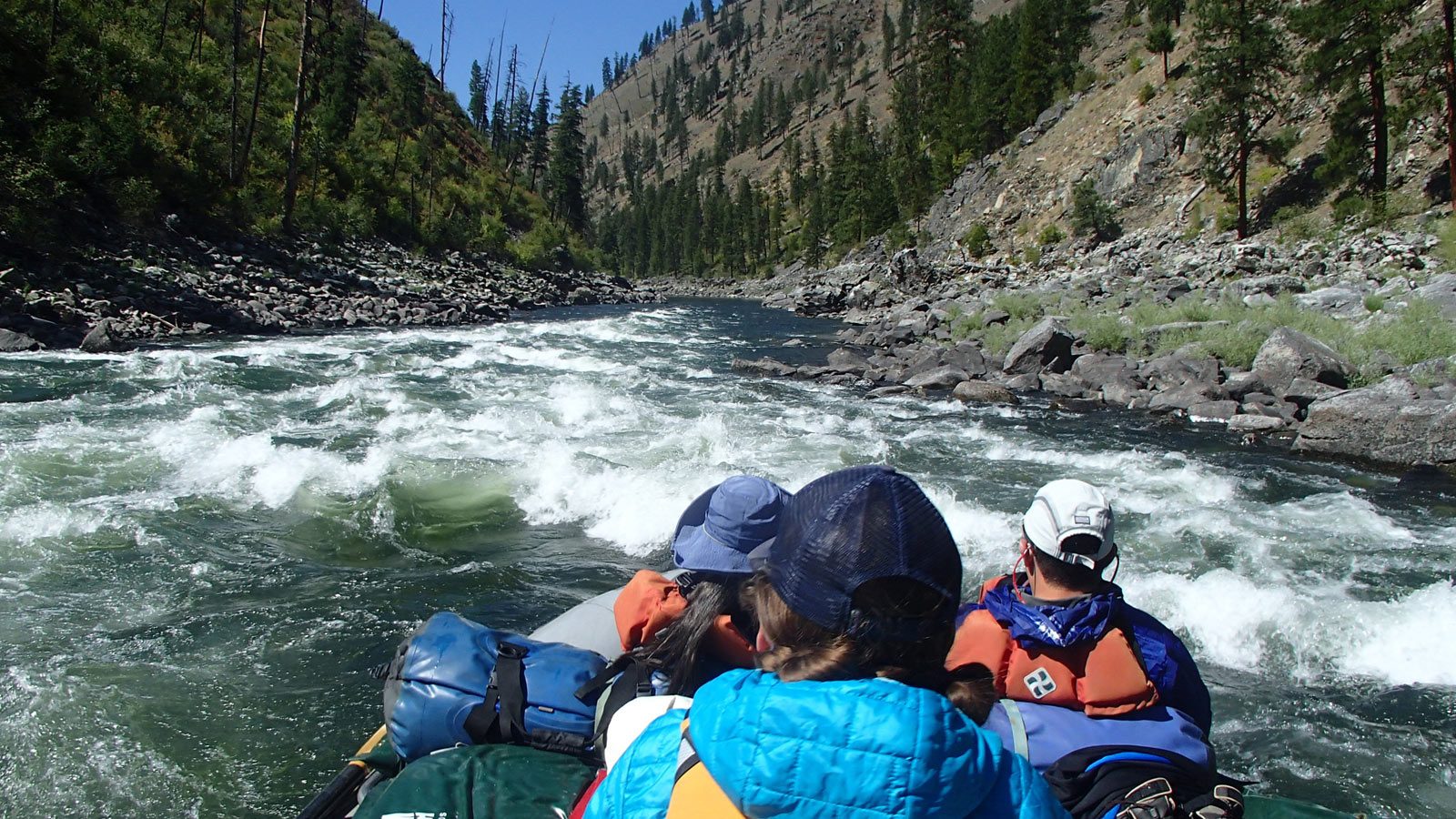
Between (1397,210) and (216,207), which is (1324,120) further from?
(216,207)

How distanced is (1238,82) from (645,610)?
27.0 meters

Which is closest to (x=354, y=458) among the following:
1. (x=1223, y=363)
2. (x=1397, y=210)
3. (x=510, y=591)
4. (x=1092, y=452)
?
(x=510, y=591)

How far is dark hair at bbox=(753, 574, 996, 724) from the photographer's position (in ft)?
4.28

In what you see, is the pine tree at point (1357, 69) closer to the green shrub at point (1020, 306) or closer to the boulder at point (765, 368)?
the green shrub at point (1020, 306)

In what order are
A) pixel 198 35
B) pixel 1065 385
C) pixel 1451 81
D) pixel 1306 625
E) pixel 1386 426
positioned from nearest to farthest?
pixel 1306 625
pixel 1386 426
pixel 1065 385
pixel 1451 81
pixel 198 35

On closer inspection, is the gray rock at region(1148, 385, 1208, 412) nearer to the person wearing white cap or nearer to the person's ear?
the person wearing white cap

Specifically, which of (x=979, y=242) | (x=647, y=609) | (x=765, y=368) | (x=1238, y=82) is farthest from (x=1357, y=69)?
(x=647, y=609)

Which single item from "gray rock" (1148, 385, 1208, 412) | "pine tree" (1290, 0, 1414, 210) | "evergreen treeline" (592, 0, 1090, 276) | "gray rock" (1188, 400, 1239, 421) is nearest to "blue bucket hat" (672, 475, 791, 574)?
"gray rock" (1188, 400, 1239, 421)

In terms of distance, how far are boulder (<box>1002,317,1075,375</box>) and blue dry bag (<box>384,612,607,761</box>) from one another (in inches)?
544

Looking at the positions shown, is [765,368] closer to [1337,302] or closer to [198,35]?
[1337,302]

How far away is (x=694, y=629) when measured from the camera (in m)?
2.36

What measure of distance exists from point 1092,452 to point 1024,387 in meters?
4.59

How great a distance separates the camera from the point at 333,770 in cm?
356

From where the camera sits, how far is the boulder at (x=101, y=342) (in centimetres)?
1223
